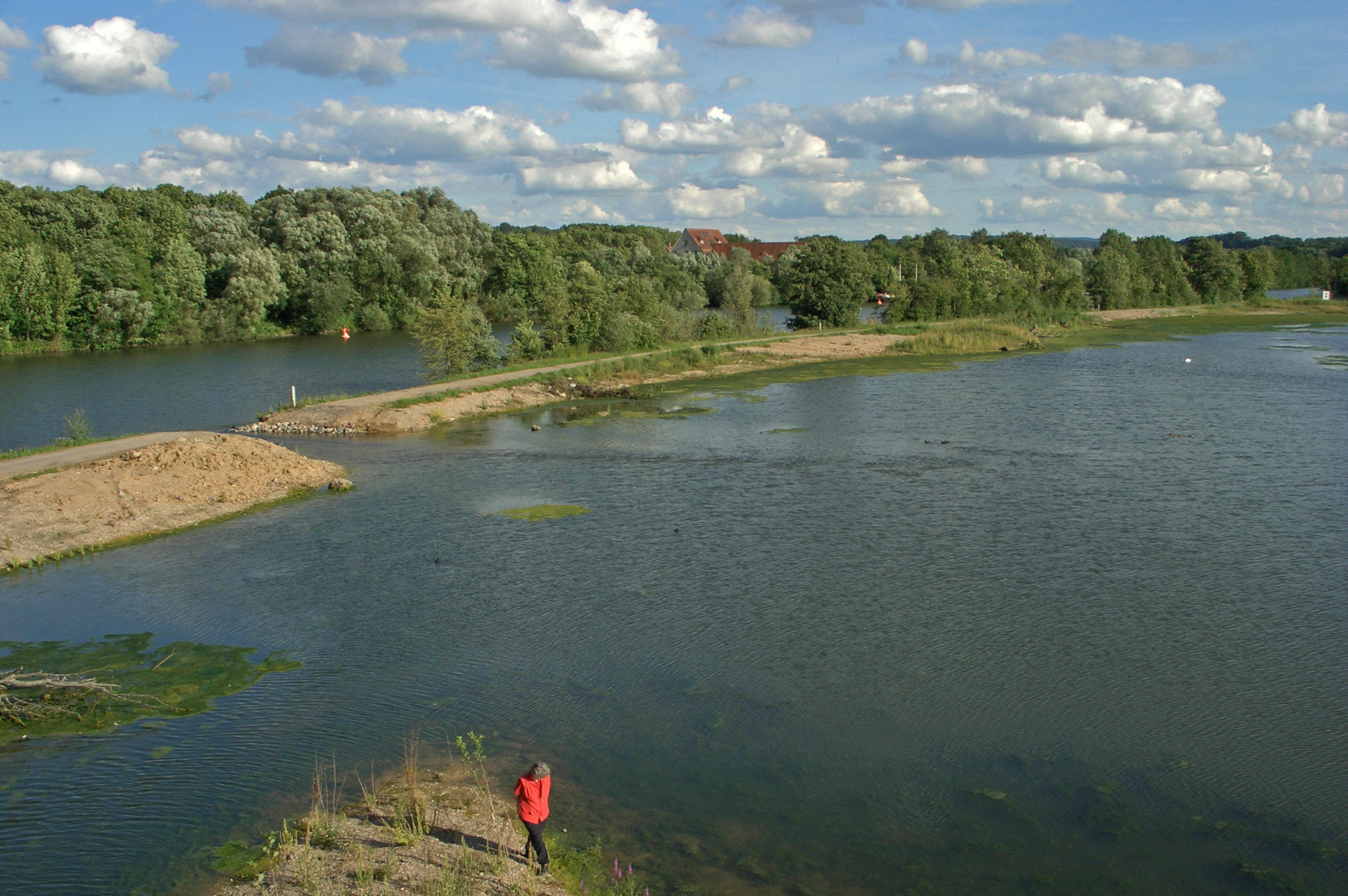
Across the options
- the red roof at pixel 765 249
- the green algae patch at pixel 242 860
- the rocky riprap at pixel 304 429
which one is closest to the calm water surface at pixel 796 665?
the green algae patch at pixel 242 860

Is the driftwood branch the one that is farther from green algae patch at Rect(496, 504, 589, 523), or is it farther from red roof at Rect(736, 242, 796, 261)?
red roof at Rect(736, 242, 796, 261)

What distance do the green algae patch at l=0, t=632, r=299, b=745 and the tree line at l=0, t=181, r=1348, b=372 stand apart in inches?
1229

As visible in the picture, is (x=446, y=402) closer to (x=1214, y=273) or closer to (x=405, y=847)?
(x=405, y=847)

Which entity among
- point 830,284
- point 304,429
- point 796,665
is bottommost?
point 796,665

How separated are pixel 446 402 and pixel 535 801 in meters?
31.5

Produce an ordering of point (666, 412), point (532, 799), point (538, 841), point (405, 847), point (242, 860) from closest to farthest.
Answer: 1. point (532, 799)
2. point (538, 841)
3. point (405, 847)
4. point (242, 860)
5. point (666, 412)

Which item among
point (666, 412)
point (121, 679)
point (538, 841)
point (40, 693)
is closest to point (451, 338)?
point (666, 412)

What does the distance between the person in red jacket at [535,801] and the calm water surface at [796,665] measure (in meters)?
1.12

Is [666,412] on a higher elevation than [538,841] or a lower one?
higher

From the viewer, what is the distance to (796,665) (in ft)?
47.2

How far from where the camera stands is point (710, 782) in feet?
36.6

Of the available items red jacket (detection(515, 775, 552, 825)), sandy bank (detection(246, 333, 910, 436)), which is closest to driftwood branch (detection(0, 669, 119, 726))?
red jacket (detection(515, 775, 552, 825))

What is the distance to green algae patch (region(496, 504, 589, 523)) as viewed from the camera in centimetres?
2289

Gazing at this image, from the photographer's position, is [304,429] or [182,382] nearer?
[304,429]
